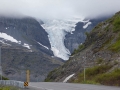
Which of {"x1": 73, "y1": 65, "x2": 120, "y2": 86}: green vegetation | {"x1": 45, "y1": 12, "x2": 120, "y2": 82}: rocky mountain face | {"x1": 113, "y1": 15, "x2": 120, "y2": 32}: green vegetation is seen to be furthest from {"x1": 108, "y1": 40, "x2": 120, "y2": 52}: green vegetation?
{"x1": 113, "y1": 15, "x2": 120, "y2": 32}: green vegetation

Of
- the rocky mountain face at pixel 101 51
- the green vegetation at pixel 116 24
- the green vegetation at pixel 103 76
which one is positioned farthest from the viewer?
the green vegetation at pixel 116 24

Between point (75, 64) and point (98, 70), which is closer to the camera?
point (98, 70)

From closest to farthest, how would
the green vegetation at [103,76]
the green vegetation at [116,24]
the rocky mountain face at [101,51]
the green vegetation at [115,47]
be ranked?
the green vegetation at [103,76], the rocky mountain face at [101,51], the green vegetation at [115,47], the green vegetation at [116,24]

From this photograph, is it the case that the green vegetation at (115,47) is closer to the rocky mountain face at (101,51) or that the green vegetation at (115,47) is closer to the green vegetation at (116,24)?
the rocky mountain face at (101,51)

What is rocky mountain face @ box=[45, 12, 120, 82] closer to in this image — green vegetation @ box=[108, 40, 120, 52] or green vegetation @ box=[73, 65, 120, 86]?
green vegetation @ box=[108, 40, 120, 52]

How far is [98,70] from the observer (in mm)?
51594

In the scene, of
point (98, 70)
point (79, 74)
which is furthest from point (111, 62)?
point (79, 74)

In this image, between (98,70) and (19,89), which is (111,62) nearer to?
(98,70)

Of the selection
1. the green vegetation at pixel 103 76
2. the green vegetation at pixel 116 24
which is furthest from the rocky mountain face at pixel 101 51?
the green vegetation at pixel 103 76

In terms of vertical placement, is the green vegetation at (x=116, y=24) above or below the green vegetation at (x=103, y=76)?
above

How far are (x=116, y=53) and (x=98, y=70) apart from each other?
18.9 ft

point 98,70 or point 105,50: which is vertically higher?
point 105,50

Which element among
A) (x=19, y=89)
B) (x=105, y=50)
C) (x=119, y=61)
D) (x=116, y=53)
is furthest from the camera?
(x=105, y=50)

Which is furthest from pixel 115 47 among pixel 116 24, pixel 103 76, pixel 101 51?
pixel 103 76
